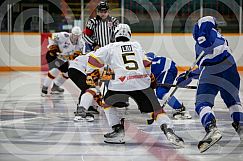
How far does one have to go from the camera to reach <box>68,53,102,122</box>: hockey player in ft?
17.6

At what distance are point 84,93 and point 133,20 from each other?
6678 millimetres

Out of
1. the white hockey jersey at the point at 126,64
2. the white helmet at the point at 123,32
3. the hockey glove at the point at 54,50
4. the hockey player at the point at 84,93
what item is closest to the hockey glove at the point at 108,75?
the white hockey jersey at the point at 126,64

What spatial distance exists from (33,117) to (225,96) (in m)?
2.16

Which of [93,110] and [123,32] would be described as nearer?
[123,32]

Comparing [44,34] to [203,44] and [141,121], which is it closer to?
[141,121]

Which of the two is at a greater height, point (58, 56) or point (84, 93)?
point (58, 56)

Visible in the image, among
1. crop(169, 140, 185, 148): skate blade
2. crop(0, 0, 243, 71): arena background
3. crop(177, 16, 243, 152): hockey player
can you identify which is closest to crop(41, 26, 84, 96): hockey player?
crop(177, 16, 243, 152): hockey player

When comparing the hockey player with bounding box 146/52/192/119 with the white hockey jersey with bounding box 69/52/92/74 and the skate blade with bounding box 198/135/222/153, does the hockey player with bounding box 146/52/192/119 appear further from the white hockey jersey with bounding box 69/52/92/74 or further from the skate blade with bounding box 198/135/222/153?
the skate blade with bounding box 198/135/222/153

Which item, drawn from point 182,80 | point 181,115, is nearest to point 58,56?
point 181,115

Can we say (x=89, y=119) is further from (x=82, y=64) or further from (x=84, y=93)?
(x=82, y=64)

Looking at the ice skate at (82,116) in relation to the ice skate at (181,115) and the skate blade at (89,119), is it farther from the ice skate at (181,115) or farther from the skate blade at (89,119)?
the ice skate at (181,115)

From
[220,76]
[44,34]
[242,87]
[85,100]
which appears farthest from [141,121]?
[44,34]

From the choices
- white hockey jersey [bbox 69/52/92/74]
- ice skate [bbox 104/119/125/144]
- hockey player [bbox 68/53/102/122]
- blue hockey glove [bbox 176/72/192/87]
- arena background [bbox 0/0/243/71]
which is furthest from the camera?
arena background [bbox 0/0/243/71]

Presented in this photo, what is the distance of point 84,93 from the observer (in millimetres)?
5461
